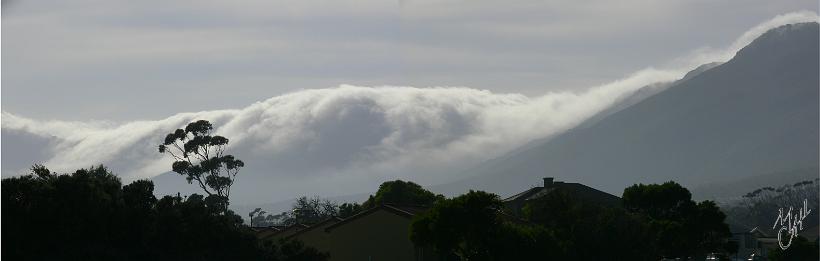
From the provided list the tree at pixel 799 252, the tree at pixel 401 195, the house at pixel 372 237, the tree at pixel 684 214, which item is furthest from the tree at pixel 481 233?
the tree at pixel 799 252

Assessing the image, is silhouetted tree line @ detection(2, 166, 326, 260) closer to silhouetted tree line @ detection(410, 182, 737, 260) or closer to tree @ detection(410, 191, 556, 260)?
tree @ detection(410, 191, 556, 260)

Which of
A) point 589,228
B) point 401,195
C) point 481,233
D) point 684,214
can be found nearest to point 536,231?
point 481,233

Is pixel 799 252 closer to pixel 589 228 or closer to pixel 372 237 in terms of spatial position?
pixel 372 237

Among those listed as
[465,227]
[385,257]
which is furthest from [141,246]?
[385,257]

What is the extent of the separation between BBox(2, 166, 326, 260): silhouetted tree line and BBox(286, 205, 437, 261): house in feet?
51.4

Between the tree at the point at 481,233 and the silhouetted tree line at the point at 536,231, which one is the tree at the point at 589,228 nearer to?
the silhouetted tree line at the point at 536,231

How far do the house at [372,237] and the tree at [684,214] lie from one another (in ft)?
63.6

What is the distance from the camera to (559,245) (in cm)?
6312

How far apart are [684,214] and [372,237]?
24898 mm

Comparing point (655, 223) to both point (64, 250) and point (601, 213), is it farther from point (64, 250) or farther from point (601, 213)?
point (64, 250)

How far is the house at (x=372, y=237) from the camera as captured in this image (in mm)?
75131

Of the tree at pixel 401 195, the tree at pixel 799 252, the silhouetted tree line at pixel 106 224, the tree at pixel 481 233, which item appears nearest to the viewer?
the silhouetted tree line at pixel 106 224

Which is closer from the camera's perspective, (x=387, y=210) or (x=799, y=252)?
(x=387, y=210)

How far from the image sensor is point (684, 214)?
296 ft
